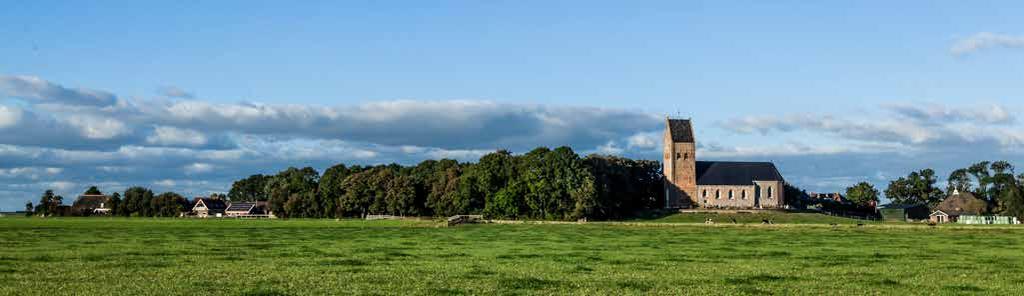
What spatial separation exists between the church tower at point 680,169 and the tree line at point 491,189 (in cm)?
268

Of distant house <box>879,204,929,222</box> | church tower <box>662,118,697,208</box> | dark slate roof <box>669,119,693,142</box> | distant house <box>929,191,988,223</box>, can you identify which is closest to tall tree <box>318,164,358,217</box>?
church tower <box>662,118,697,208</box>

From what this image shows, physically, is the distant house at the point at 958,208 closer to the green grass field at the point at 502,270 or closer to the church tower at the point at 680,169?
the church tower at the point at 680,169

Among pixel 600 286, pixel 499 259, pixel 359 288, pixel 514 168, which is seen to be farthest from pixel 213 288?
pixel 514 168

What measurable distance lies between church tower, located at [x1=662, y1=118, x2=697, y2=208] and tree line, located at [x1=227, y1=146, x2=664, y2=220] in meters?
2.68

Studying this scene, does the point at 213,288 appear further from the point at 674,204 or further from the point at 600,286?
the point at 674,204

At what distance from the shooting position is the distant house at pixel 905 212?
171m

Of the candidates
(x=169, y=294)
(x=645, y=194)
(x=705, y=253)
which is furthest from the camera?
(x=645, y=194)

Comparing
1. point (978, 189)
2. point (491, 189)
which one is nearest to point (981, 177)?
point (978, 189)

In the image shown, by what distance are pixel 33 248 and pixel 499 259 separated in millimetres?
23619

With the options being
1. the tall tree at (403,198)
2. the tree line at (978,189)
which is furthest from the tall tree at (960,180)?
the tall tree at (403,198)

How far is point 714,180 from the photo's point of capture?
185500 millimetres

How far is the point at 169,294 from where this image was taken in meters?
25.8

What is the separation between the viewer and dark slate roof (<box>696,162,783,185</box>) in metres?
186

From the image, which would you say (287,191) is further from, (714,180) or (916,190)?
(916,190)
